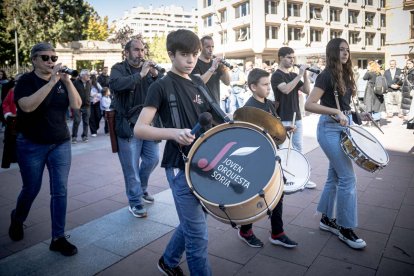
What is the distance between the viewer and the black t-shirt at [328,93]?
359 centimetres

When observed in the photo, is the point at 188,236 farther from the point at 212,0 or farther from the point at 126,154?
the point at 212,0

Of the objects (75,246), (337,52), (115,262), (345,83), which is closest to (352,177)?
(345,83)

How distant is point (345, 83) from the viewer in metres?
3.70

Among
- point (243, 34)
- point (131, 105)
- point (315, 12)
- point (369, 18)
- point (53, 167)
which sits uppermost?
point (369, 18)

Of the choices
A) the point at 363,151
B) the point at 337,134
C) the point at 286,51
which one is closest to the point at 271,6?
the point at 286,51

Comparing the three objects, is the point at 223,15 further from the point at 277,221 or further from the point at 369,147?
the point at 277,221

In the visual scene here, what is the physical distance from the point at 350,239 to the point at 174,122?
2.30 m

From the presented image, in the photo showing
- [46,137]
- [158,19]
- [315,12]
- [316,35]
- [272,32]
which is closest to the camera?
[46,137]

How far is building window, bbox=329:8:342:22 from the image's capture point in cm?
4712

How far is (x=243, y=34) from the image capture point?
4359 centimetres

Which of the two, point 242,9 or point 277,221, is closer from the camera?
point 277,221

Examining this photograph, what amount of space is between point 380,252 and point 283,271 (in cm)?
106

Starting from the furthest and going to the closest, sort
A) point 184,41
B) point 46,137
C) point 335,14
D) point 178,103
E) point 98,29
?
point 335,14 → point 98,29 → point 46,137 → point 178,103 → point 184,41

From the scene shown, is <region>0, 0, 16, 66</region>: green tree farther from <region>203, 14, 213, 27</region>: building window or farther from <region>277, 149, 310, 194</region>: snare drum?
<region>277, 149, 310, 194</region>: snare drum
